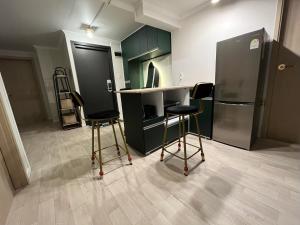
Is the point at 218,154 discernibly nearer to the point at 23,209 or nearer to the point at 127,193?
the point at 127,193

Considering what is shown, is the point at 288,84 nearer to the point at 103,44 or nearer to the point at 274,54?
the point at 274,54

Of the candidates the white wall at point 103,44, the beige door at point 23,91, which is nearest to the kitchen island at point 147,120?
the white wall at point 103,44

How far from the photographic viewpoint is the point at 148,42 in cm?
301

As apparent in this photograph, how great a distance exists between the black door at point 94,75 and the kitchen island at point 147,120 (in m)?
1.95

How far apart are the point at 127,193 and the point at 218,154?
1327 mm

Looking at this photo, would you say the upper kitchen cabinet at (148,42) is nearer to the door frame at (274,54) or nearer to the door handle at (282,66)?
the door frame at (274,54)

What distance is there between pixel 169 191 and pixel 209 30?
2611 millimetres

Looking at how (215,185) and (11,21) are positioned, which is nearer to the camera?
(215,185)

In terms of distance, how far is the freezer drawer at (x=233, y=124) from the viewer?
1798 mm

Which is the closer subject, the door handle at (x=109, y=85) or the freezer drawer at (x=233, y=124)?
the freezer drawer at (x=233, y=124)

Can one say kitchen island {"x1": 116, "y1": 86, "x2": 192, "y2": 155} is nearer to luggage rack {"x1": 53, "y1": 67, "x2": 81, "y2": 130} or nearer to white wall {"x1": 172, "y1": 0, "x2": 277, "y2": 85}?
white wall {"x1": 172, "y1": 0, "x2": 277, "y2": 85}

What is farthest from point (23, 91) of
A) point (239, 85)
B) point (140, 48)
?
point (239, 85)

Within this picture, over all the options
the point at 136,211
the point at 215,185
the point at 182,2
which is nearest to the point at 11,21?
the point at 182,2

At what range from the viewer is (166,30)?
2.79 metres
